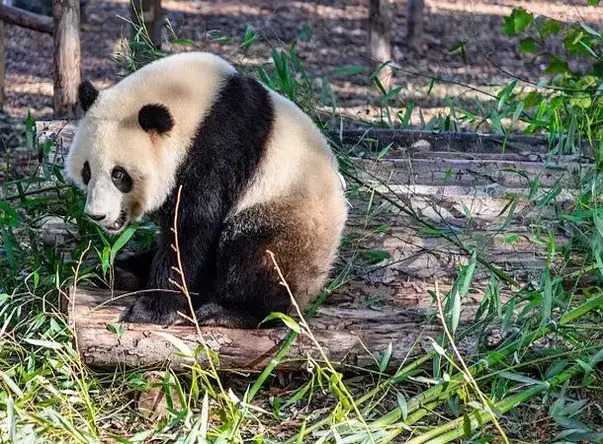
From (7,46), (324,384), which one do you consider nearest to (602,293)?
(324,384)

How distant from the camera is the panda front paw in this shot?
9.69 feet

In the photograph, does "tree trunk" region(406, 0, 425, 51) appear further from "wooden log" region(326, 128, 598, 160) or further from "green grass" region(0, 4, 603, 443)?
"green grass" region(0, 4, 603, 443)

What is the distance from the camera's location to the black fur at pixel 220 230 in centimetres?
301

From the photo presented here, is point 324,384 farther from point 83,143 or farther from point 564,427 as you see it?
point 83,143

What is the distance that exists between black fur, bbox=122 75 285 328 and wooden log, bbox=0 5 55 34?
A: 3528mm

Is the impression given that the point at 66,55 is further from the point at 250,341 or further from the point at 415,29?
the point at 415,29

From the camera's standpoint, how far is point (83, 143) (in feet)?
10.0

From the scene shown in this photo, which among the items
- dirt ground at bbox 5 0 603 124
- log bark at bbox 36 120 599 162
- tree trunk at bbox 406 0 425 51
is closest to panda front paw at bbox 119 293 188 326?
log bark at bbox 36 120 599 162

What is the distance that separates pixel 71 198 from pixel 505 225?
163cm

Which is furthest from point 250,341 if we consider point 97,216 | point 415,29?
point 415,29

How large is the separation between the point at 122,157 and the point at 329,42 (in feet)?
23.9

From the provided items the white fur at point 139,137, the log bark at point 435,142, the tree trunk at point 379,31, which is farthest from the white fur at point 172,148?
the tree trunk at point 379,31

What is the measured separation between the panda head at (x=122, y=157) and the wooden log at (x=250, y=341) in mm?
317

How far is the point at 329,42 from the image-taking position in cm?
1004
